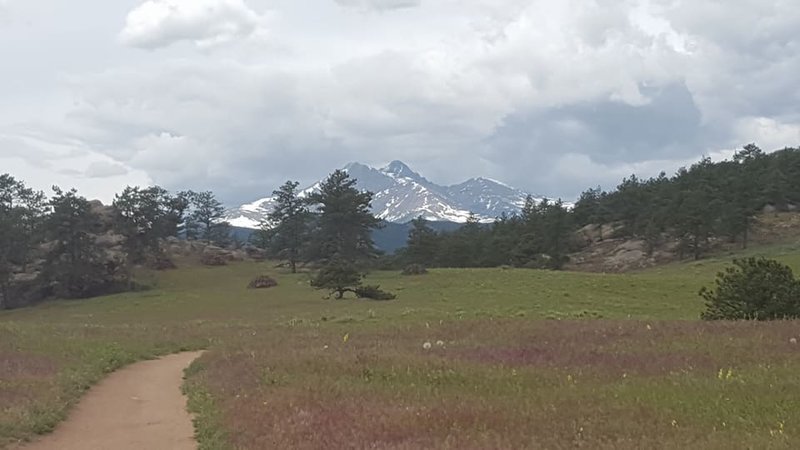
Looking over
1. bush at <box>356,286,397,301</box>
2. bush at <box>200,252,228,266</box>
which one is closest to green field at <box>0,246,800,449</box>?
bush at <box>356,286,397,301</box>

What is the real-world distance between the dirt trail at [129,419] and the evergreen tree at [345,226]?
6003cm

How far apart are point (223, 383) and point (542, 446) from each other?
10023 millimetres

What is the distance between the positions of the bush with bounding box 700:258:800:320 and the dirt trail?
19.2 metres

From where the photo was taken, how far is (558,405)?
1370 centimetres

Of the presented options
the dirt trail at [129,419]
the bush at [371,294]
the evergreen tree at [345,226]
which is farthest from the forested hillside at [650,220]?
the dirt trail at [129,419]

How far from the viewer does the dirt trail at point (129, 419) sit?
559 inches

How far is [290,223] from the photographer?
98938mm

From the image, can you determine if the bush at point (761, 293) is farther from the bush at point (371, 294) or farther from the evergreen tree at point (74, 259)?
the evergreen tree at point (74, 259)

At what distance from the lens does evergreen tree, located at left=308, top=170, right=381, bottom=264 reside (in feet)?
273

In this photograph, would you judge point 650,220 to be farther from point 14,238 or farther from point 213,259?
point 14,238

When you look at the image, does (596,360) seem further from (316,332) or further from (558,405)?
(316,332)

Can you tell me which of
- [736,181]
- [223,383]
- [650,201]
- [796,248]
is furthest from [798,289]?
[650,201]

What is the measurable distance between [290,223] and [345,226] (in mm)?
16005

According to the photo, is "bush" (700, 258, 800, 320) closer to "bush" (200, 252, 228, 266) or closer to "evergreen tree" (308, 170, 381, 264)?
"evergreen tree" (308, 170, 381, 264)
